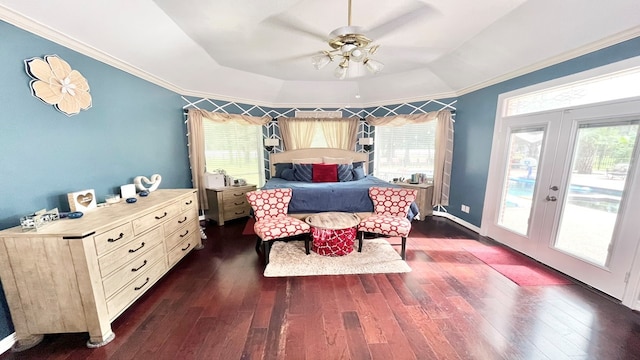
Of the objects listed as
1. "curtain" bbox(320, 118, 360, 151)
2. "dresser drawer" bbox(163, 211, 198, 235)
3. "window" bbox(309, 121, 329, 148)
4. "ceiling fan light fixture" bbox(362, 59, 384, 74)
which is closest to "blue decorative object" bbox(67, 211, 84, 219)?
"dresser drawer" bbox(163, 211, 198, 235)

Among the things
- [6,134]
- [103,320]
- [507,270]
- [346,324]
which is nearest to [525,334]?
[507,270]

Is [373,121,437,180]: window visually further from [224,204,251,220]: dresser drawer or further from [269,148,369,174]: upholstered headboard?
[224,204,251,220]: dresser drawer

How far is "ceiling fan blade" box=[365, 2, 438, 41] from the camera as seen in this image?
2266mm

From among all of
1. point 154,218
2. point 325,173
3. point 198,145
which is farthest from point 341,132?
point 154,218

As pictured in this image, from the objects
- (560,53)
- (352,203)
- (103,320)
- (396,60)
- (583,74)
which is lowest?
(103,320)

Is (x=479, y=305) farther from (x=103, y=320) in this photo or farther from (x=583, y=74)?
(x=103, y=320)

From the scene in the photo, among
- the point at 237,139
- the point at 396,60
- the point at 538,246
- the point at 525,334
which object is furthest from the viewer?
the point at 237,139

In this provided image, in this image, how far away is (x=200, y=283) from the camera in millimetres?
2396

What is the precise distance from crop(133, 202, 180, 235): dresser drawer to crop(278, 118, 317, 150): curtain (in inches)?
122

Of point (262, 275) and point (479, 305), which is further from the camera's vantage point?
point (262, 275)

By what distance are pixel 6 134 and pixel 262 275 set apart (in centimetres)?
234

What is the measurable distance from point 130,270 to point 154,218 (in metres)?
0.50

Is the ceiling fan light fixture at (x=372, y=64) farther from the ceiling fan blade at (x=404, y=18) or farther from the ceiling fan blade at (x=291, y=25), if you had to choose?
the ceiling fan blade at (x=291, y=25)

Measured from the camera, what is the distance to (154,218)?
221 centimetres
